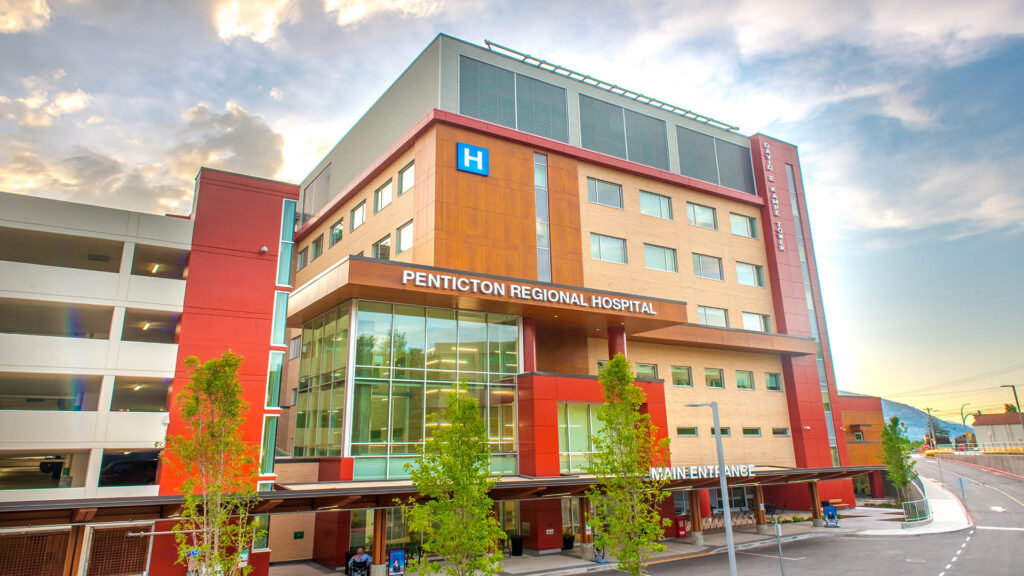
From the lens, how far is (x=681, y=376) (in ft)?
135

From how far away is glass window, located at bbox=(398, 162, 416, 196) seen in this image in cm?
3547

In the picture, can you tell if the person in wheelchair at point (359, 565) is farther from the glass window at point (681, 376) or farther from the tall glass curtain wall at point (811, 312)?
the tall glass curtain wall at point (811, 312)

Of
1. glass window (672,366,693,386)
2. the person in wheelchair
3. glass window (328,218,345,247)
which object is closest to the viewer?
the person in wheelchair

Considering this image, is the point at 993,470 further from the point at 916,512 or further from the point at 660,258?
the point at 660,258

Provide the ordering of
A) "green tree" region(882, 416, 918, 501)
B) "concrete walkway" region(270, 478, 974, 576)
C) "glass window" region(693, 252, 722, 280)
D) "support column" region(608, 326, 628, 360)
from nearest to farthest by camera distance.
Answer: "concrete walkway" region(270, 478, 974, 576), "support column" region(608, 326, 628, 360), "glass window" region(693, 252, 722, 280), "green tree" region(882, 416, 918, 501)

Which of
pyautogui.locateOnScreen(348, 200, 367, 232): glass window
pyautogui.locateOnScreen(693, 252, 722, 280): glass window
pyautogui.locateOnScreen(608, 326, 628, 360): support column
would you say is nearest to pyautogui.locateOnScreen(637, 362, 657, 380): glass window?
pyautogui.locateOnScreen(608, 326, 628, 360): support column

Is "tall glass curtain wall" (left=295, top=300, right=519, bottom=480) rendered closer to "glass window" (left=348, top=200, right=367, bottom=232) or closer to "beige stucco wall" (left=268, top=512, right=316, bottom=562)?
"beige stucco wall" (left=268, top=512, right=316, bottom=562)

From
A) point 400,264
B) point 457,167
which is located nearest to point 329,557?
point 400,264

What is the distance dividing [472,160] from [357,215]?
11.8m

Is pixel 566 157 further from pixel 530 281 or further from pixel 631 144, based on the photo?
pixel 530 281

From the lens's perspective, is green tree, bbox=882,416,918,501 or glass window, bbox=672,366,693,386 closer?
glass window, bbox=672,366,693,386

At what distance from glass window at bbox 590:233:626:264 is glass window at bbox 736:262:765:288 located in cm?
1196

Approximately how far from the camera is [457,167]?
33.6 metres

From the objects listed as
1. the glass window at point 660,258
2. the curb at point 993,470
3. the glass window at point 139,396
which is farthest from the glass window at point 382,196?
the curb at point 993,470
